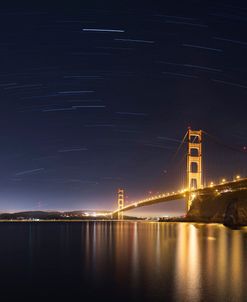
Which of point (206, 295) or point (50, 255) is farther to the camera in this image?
point (50, 255)

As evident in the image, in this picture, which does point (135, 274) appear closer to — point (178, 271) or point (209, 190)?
point (178, 271)

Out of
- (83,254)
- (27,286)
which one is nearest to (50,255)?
(83,254)

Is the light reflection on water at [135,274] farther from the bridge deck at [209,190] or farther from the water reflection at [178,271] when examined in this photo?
the bridge deck at [209,190]

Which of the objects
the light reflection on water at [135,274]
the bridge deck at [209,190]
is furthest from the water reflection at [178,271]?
the bridge deck at [209,190]

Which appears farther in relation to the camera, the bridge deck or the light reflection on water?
the bridge deck

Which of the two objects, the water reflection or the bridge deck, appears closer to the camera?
the water reflection

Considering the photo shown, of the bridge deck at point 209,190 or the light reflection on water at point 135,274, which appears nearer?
the light reflection on water at point 135,274

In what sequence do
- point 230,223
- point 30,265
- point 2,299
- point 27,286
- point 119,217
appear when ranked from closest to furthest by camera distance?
point 2,299 < point 27,286 < point 30,265 < point 230,223 < point 119,217

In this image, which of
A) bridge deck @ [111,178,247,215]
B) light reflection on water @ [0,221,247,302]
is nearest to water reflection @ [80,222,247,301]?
light reflection on water @ [0,221,247,302]

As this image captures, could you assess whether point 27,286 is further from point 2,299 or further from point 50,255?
point 50,255

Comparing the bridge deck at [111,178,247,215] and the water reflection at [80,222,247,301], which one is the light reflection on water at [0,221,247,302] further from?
the bridge deck at [111,178,247,215]

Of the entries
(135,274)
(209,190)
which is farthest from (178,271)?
(209,190)
